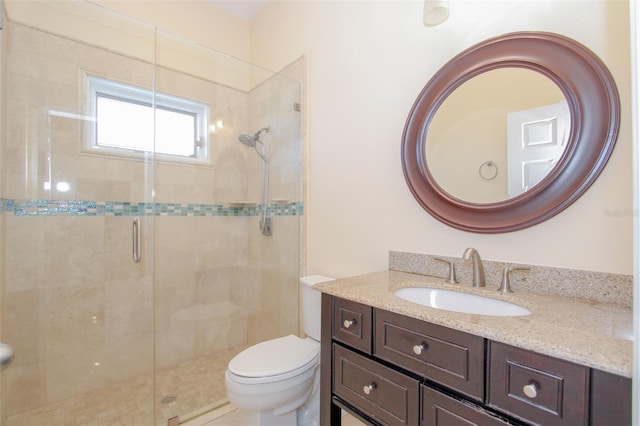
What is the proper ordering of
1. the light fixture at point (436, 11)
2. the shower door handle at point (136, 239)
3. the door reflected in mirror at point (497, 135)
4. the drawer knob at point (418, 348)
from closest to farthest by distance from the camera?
1. the drawer knob at point (418, 348)
2. the door reflected in mirror at point (497, 135)
3. the light fixture at point (436, 11)
4. the shower door handle at point (136, 239)

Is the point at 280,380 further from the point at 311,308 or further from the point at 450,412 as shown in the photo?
the point at 450,412

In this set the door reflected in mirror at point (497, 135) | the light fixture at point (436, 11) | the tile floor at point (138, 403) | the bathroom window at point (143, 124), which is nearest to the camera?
the door reflected in mirror at point (497, 135)

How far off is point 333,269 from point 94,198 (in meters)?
1.60

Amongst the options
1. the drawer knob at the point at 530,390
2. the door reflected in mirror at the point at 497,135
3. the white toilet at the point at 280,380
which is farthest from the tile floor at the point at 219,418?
the door reflected in mirror at the point at 497,135

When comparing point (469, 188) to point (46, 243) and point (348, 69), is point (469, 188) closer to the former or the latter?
point (348, 69)

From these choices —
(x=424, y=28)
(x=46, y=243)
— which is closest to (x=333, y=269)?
(x=424, y=28)

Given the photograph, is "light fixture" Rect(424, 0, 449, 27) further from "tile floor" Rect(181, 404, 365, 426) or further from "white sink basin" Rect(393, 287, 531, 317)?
"tile floor" Rect(181, 404, 365, 426)

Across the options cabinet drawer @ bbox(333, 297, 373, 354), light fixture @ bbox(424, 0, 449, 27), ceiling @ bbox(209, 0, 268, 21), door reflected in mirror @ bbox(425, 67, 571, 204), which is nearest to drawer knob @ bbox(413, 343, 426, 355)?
cabinet drawer @ bbox(333, 297, 373, 354)

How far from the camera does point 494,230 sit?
3.86 feet

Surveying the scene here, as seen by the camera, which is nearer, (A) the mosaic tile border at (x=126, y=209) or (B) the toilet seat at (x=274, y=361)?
(B) the toilet seat at (x=274, y=361)

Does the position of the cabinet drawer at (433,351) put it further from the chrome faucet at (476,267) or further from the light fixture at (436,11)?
the light fixture at (436,11)

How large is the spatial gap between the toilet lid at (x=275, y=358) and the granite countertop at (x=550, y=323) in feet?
1.74

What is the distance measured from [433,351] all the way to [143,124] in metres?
2.18

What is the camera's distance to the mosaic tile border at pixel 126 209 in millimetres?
1716
